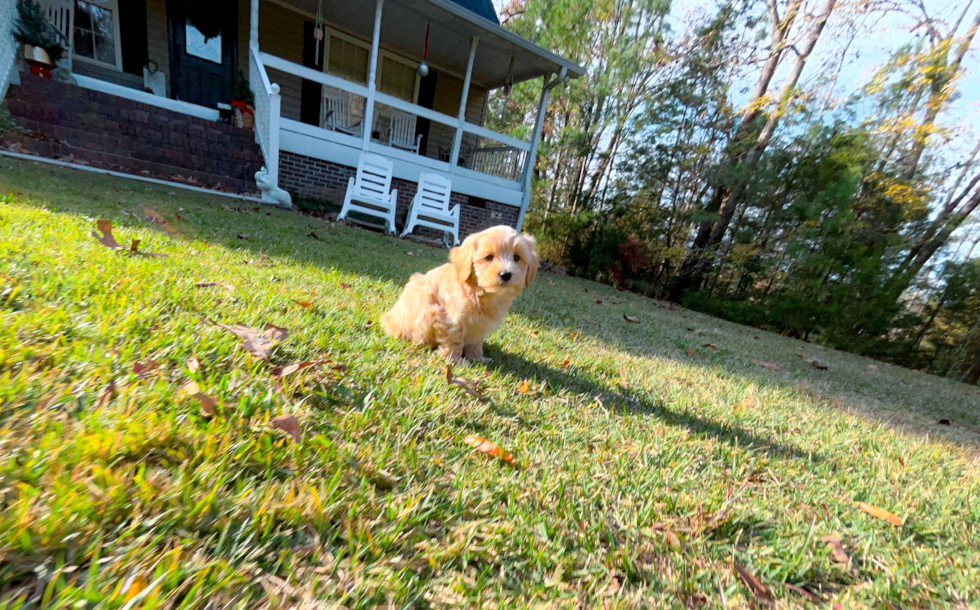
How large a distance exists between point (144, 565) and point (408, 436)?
0.85 metres

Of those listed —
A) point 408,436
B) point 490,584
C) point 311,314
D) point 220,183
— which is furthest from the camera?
point 220,183

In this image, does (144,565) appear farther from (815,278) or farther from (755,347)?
(815,278)

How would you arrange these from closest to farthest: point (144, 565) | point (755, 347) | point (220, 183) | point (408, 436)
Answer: point (144, 565) → point (408, 436) → point (755, 347) → point (220, 183)

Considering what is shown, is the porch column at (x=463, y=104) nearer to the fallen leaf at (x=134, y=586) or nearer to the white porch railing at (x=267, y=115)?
the white porch railing at (x=267, y=115)

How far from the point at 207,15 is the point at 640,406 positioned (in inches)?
546

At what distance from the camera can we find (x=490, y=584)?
107 centimetres

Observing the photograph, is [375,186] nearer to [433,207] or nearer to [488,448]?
[433,207]

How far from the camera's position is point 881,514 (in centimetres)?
182

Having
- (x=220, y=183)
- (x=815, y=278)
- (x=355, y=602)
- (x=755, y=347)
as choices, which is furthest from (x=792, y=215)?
(x=220, y=183)

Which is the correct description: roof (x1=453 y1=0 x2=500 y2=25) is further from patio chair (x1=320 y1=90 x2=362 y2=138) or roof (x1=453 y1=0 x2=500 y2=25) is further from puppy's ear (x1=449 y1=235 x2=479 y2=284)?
puppy's ear (x1=449 y1=235 x2=479 y2=284)

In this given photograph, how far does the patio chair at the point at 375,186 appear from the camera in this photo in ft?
29.2

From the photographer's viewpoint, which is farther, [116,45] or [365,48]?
[365,48]

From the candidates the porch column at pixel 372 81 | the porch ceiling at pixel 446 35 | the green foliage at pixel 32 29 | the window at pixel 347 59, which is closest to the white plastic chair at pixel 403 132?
the window at pixel 347 59

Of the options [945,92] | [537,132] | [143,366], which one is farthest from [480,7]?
[143,366]
